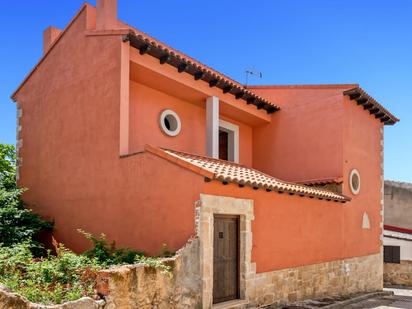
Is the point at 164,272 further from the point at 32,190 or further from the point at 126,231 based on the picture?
the point at 32,190

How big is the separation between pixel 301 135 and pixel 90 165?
7.11 meters

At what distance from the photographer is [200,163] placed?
8.39 meters

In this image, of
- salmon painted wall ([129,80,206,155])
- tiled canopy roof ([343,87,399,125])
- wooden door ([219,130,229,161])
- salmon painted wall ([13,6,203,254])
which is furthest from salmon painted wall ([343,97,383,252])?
salmon painted wall ([13,6,203,254])

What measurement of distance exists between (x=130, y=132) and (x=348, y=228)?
7.32m

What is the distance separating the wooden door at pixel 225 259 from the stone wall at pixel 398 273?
1329cm

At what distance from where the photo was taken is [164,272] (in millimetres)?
6488

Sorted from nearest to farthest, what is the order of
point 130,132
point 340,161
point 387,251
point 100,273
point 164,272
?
point 100,273 → point 164,272 → point 130,132 → point 340,161 → point 387,251

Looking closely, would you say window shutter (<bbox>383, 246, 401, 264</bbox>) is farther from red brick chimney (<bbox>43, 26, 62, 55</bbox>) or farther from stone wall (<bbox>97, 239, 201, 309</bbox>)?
red brick chimney (<bbox>43, 26, 62, 55</bbox>)

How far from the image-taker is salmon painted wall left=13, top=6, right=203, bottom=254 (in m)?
7.88

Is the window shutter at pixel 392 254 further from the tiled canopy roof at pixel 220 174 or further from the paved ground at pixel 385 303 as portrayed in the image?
the tiled canopy roof at pixel 220 174

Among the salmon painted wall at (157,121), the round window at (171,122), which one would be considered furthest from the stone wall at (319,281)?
the round window at (171,122)

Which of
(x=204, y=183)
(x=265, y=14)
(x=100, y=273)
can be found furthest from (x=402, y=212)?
(x=100, y=273)

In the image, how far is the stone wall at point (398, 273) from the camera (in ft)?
60.9

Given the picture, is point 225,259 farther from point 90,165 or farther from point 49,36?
point 49,36
